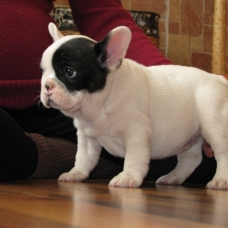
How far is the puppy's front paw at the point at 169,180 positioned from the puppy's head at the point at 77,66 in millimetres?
359

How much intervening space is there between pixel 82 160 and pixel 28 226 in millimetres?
753

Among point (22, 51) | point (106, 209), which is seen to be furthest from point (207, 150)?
point (106, 209)

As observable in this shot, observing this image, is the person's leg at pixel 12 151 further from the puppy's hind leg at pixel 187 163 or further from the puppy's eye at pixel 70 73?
the puppy's hind leg at pixel 187 163

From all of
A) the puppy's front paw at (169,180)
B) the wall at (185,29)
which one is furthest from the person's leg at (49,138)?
the wall at (185,29)

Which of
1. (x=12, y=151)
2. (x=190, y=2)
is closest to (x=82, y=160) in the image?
(x=12, y=151)

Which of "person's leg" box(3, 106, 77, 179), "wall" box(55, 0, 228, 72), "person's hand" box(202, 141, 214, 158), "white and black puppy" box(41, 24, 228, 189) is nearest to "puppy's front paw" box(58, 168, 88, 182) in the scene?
"white and black puppy" box(41, 24, 228, 189)

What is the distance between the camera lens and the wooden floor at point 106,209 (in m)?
0.60

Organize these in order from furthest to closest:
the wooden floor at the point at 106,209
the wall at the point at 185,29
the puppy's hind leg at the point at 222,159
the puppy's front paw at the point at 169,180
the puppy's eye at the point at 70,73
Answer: the wall at the point at 185,29 → the puppy's front paw at the point at 169,180 → the puppy's hind leg at the point at 222,159 → the puppy's eye at the point at 70,73 → the wooden floor at the point at 106,209

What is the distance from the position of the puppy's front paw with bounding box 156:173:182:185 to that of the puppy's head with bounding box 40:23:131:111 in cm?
36

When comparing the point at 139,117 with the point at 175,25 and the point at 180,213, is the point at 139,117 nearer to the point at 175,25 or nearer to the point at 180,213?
the point at 180,213

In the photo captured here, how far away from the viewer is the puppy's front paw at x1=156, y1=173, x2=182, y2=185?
1.37 m

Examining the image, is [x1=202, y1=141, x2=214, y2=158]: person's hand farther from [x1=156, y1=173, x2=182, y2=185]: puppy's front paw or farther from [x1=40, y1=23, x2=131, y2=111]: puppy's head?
[x1=40, y1=23, x2=131, y2=111]: puppy's head

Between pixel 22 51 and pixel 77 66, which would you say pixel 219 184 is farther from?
pixel 22 51

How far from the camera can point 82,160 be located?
4.29 ft
